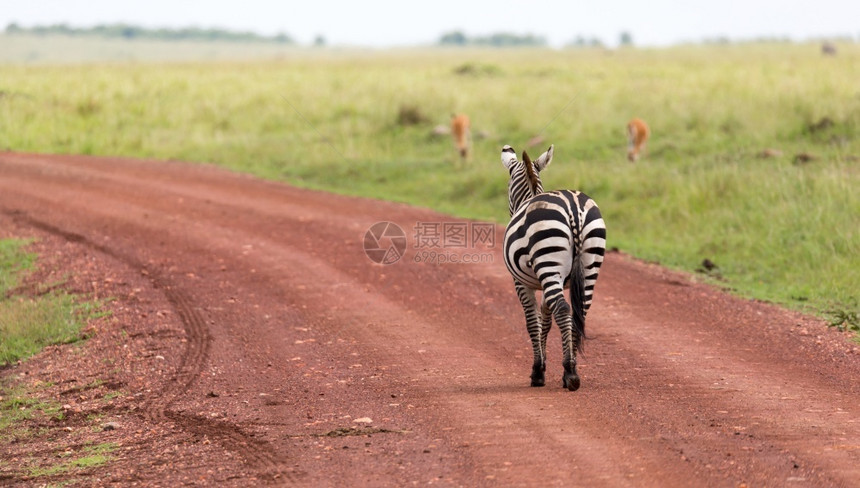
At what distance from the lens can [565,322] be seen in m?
6.50

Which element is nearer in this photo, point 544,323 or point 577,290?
point 577,290

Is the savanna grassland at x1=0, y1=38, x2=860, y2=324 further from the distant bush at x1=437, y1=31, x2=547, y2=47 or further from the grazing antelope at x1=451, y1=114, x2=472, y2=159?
the distant bush at x1=437, y1=31, x2=547, y2=47

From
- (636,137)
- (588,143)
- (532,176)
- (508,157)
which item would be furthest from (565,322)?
(588,143)

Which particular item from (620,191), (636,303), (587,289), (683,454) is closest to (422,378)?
(587,289)

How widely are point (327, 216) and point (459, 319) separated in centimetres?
565

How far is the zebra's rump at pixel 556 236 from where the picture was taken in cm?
649

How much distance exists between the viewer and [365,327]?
888cm

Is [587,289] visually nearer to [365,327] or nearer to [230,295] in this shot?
[365,327]

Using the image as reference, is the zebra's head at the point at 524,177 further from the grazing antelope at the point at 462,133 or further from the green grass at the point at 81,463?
the grazing antelope at the point at 462,133

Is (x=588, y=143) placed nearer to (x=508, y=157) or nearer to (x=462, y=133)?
(x=462, y=133)

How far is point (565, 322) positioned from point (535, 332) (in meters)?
0.45

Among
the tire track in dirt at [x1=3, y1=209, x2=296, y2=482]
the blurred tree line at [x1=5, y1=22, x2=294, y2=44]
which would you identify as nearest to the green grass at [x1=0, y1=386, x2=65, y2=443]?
the tire track in dirt at [x1=3, y1=209, x2=296, y2=482]

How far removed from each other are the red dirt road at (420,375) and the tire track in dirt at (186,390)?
0.02 m

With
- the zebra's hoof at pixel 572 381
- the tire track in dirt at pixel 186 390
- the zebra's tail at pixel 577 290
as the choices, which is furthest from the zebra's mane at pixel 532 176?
the tire track in dirt at pixel 186 390
